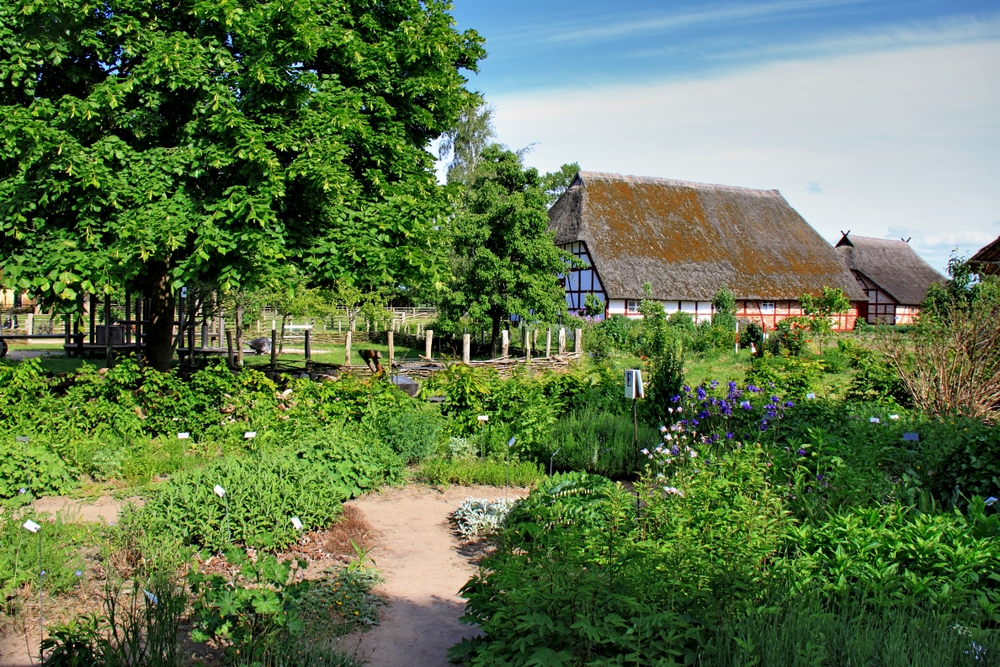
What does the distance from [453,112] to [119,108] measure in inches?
199

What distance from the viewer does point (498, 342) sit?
946 inches

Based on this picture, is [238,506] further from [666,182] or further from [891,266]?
[891,266]

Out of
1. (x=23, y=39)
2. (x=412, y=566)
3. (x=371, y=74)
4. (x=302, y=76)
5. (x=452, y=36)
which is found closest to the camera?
(x=412, y=566)

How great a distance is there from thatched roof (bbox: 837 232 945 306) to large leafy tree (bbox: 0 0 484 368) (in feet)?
116

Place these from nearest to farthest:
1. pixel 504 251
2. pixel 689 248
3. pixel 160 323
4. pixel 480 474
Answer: pixel 480 474
pixel 160 323
pixel 504 251
pixel 689 248

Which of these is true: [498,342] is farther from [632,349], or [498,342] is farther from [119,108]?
[119,108]

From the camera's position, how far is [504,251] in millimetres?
22344

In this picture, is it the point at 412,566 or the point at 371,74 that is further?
the point at 371,74

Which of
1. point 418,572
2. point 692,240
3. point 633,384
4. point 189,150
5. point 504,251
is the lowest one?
point 418,572

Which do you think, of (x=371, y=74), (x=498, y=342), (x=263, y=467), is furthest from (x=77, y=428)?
(x=498, y=342)

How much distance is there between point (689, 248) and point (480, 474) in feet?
86.7

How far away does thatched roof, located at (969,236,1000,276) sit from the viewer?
71.4 feet

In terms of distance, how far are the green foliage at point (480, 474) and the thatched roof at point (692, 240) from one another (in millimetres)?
21131

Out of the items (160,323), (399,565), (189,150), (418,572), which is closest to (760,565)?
(418,572)
